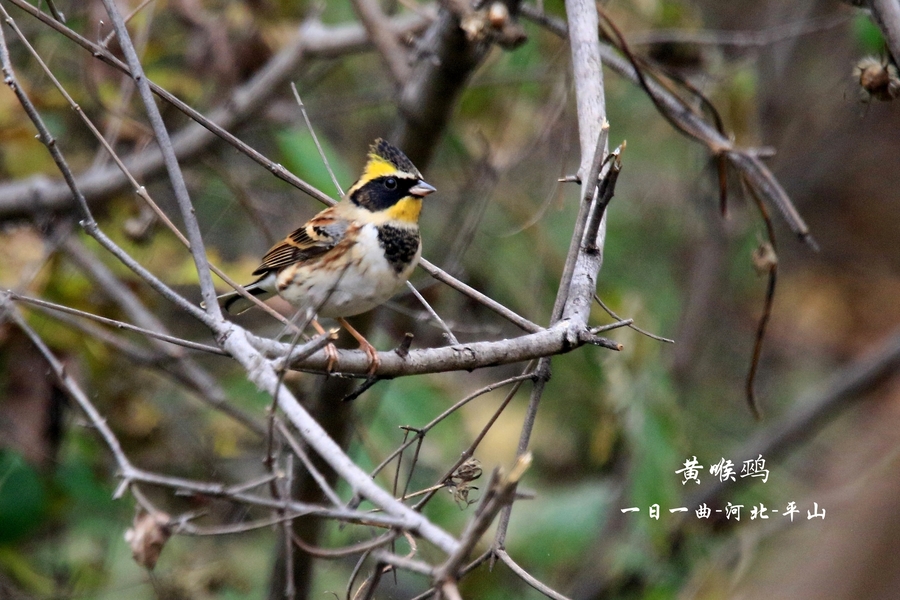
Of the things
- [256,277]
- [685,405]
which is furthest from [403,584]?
[256,277]

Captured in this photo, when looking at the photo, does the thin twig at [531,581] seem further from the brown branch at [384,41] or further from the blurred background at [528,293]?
the brown branch at [384,41]

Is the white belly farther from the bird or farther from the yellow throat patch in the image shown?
the yellow throat patch

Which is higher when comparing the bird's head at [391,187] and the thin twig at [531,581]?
the bird's head at [391,187]

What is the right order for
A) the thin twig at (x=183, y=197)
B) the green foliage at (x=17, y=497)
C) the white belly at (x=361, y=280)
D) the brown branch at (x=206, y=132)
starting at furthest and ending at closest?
the brown branch at (x=206, y=132) < the green foliage at (x=17, y=497) < the white belly at (x=361, y=280) < the thin twig at (x=183, y=197)

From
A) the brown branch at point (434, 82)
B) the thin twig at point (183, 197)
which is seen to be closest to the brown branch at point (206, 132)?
the brown branch at point (434, 82)

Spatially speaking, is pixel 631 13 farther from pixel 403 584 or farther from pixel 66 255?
pixel 403 584

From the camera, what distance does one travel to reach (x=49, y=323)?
479 cm

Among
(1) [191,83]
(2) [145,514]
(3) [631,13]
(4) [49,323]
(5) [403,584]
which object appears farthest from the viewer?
(5) [403,584]

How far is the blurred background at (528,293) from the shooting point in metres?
4.91

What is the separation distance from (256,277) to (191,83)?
2028 millimetres

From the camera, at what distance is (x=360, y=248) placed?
3635 mm

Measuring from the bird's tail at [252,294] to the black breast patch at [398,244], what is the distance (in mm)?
685

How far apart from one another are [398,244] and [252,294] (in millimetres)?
913

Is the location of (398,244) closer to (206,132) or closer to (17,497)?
(206,132)
